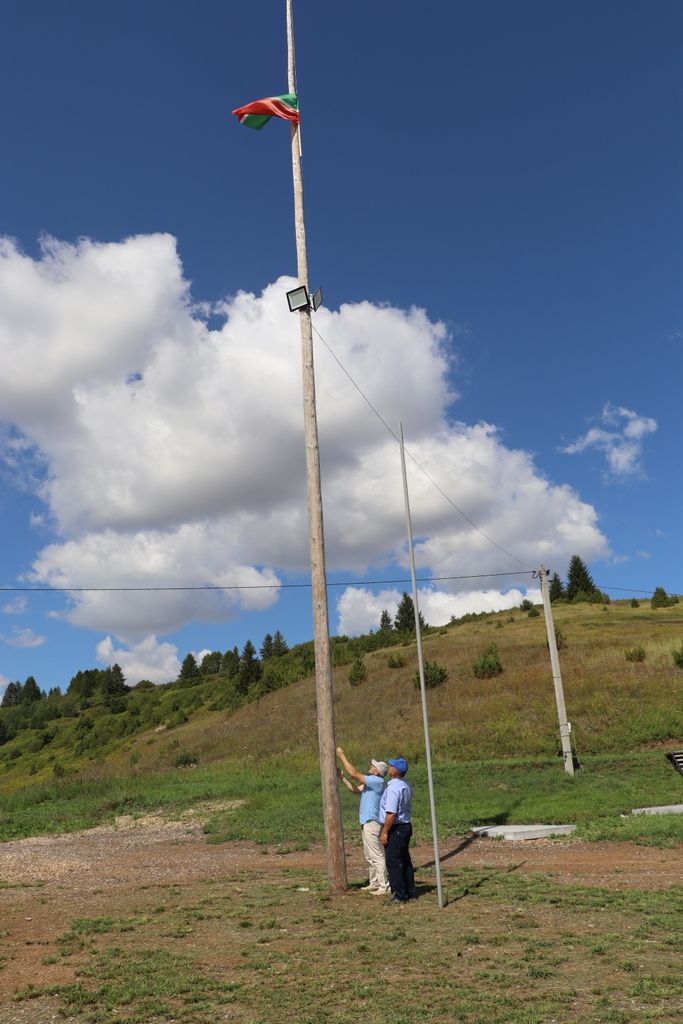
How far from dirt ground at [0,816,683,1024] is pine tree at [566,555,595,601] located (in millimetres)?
80526

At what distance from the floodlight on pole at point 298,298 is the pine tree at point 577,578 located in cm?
8530

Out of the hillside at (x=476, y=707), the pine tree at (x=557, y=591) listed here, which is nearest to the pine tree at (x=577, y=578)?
the pine tree at (x=557, y=591)

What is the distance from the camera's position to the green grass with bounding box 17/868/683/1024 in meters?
5.45

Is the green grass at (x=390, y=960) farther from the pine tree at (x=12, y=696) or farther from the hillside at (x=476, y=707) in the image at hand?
the pine tree at (x=12, y=696)

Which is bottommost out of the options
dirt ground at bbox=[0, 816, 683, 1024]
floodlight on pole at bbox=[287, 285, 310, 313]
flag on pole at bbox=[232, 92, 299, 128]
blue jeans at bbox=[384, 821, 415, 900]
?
dirt ground at bbox=[0, 816, 683, 1024]

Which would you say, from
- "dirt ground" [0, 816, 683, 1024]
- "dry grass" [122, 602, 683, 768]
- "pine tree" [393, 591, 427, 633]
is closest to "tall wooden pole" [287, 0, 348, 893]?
"dirt ground" [0, 816, 683, 1024]

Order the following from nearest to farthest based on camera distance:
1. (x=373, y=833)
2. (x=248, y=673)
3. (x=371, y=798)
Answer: (x=373, y=833) < (x=371, y=798) < (x=248, y=673)

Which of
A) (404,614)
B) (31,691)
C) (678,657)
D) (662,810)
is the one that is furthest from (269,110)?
(31,691)

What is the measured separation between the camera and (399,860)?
952 cm

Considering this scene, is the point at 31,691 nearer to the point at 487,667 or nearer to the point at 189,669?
the point at 189,669

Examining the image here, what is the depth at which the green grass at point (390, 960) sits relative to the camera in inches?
215

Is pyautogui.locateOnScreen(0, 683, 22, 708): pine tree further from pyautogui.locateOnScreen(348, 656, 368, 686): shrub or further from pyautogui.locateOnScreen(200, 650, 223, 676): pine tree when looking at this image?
pyautogui.locateOnScreen(348, 656, 368, 686): shrub

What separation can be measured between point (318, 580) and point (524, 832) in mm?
7834

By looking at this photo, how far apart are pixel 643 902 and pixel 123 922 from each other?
6.07m
